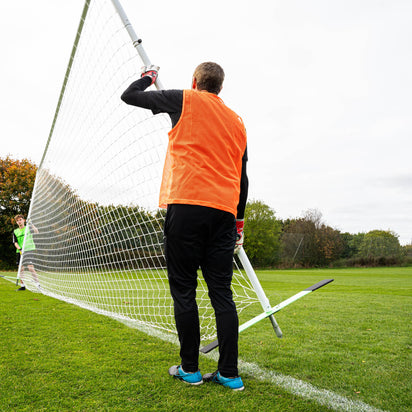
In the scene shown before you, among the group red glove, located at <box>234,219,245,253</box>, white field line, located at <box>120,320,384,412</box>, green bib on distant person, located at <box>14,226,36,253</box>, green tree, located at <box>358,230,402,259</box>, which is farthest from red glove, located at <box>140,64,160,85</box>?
green tree, located at <box>358,230,402,259</box>

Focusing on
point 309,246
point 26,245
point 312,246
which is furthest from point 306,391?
point 312,246

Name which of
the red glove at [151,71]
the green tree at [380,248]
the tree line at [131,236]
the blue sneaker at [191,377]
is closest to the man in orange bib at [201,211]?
the blue sneaker at [191,377]

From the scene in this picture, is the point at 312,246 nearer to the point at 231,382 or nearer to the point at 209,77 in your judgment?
the point at 231,382

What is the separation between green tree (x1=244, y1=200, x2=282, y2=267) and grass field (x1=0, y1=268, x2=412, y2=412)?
2582 centimetres

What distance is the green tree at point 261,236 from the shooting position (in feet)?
97.7

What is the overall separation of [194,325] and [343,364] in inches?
52.6

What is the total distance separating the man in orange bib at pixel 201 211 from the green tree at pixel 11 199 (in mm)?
21841

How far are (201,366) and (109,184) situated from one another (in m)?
2.49

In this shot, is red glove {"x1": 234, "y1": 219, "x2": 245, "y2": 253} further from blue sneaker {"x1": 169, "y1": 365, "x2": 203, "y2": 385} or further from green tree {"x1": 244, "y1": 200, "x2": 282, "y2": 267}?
green tree {"x1": 244, "y1": 200, "x2": 282, "y2": 267}

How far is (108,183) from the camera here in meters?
4.07

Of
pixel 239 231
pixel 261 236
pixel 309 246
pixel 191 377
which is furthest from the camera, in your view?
pixel 309 246

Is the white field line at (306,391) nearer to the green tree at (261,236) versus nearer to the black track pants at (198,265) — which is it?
the black track pants at (198,265)

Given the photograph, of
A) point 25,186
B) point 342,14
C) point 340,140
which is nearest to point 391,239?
point 340,140

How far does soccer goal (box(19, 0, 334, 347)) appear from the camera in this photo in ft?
10.2
